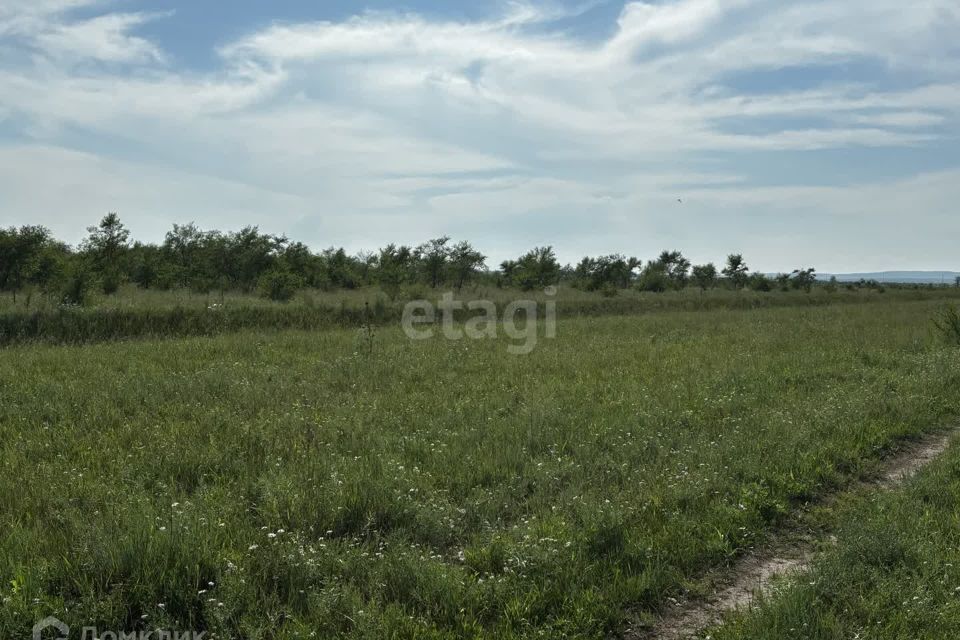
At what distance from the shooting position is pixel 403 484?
595 cm

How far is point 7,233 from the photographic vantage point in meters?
21.2

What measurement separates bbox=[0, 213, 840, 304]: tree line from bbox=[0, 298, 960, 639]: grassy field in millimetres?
11020

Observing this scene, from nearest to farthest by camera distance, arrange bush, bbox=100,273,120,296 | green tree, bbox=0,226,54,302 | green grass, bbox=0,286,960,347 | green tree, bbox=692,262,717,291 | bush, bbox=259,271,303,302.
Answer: green grass, bbox=0,286,960,347
green tree, bbox=0,226,54,302
bush, bbox=100,273,120,296
bush, bbox=259,271,303,302
green tree, bbox=692,262,717,291

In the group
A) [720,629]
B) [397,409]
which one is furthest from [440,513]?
[397,409]

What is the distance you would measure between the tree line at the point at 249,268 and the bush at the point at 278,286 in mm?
41

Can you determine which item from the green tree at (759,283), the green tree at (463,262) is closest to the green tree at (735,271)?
the green tree at (759,283)

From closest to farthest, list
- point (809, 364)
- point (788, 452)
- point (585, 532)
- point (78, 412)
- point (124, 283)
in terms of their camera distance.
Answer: point (585, 532), point (788, 452), point (78, 412), point (809, 364), point (124, 283)

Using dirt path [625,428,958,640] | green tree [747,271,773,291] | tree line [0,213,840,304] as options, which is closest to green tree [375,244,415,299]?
tree line [0,213,840,304]

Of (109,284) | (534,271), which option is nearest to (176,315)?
(109,284)

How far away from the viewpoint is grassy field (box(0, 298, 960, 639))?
13.2 ft

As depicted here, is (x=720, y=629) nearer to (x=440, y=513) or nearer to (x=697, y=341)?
(x=440, y=513)

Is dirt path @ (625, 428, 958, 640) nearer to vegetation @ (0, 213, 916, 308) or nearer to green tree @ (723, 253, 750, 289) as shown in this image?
vegetation @ (0, 213, 916, 308)

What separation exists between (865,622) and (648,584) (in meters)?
1.31

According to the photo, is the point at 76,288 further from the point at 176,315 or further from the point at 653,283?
the point at 653,283
